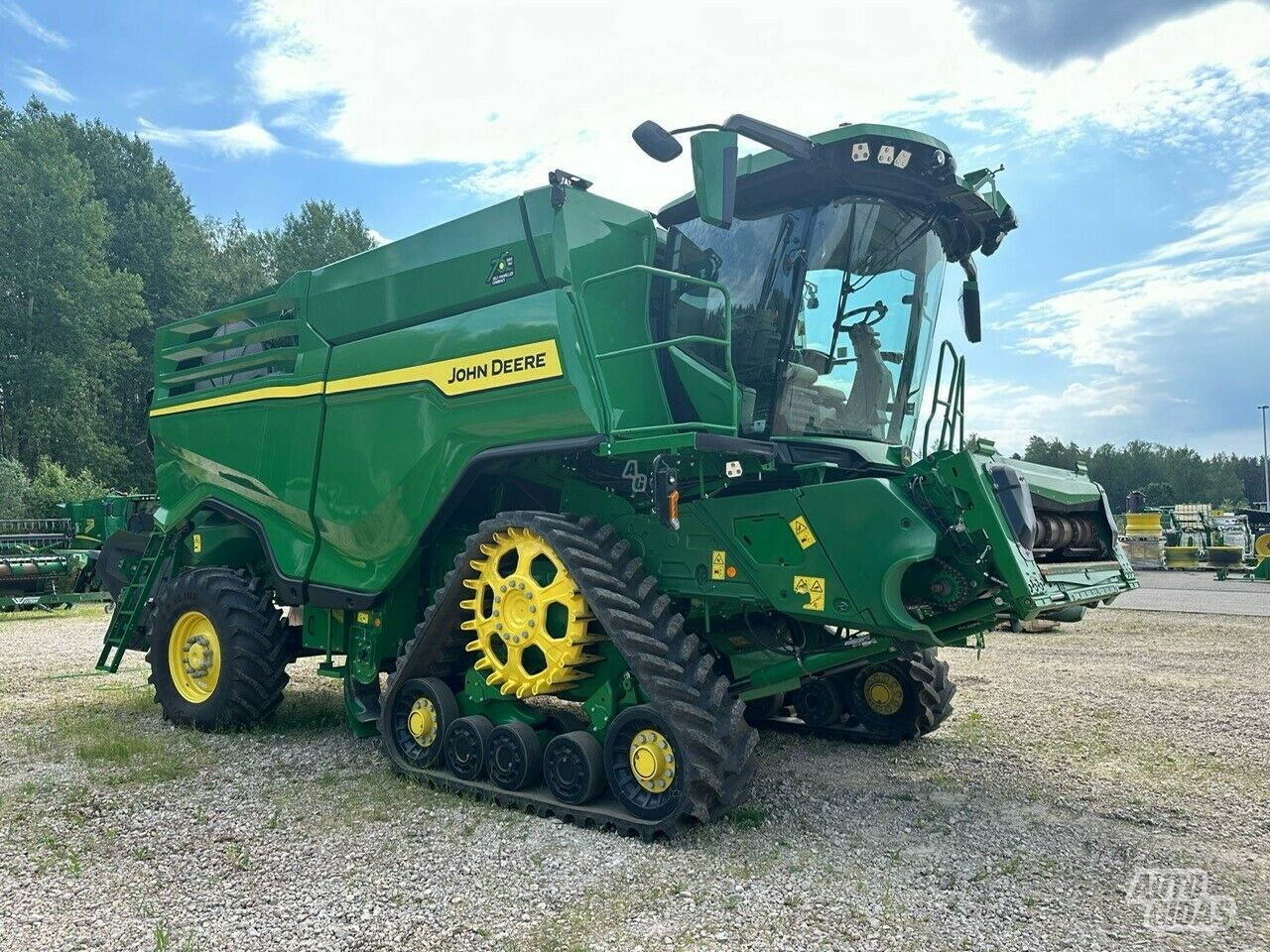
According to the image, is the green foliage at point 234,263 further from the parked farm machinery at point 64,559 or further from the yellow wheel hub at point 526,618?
the yellow wheel hub at point 526,618

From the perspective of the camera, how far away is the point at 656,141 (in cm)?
488

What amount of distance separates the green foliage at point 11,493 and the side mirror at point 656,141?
2701 cm

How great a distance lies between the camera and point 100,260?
119 feet

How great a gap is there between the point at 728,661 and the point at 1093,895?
2.47 metres

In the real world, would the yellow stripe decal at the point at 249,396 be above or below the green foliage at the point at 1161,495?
below

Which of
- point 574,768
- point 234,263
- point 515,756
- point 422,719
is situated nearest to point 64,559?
point 422,719

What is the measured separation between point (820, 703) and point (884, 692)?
513mm

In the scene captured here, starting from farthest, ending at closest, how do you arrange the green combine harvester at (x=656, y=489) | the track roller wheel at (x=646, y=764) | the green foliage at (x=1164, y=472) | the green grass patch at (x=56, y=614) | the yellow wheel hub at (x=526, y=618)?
1. the green foliage at (x=1164, y=472)
2. the green grass patch at (x=56, y=614)
3. the yellow wheel hub at (x=526, y=618)
4. the green combine harvester at (x=656, y=489)
5. the track roller wheel at (x=646, y=764)

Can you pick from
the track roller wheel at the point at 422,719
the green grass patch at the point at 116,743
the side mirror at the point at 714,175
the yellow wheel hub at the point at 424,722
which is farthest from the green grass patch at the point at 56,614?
the side mirror at the point at 714,175

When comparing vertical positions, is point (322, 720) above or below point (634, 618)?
below

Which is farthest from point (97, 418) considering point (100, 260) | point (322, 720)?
point (322, 720)

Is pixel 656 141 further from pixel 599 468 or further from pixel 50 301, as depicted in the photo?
pixel 50 301

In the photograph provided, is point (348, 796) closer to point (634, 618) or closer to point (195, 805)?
point (195, 805)

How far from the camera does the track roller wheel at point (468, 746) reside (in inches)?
223
